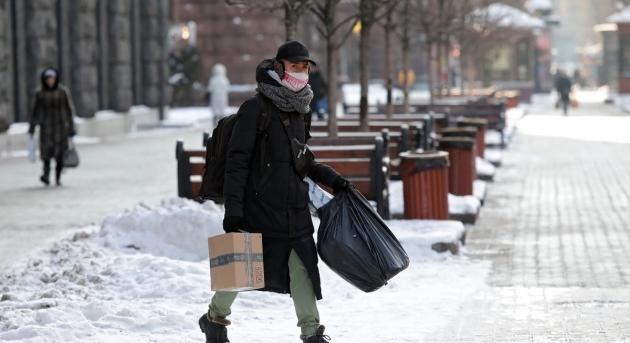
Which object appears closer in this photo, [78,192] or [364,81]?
[78,192]

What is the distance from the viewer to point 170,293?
1019cm

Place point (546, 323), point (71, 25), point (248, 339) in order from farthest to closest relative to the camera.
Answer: point (71, 25) → point (546, 323) → point (248, 339)

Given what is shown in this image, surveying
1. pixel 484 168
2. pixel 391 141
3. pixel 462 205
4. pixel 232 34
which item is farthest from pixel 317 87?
pixel 232 34

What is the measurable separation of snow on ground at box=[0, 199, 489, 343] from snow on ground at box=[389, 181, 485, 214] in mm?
1045

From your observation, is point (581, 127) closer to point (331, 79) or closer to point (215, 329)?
point (331, 79)

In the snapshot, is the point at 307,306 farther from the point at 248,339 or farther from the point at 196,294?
the point at 196,294

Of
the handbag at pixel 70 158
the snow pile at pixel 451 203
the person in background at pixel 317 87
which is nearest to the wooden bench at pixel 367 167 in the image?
the snow pile at pixel 451 203

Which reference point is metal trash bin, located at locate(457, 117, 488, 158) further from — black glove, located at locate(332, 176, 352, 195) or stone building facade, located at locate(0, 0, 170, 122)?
black glove, located at locate(332, 176, 352, 195)

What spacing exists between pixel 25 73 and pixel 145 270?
18.3m

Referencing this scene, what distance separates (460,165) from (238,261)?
10288 millimetres

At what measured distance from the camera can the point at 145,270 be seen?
10.9m

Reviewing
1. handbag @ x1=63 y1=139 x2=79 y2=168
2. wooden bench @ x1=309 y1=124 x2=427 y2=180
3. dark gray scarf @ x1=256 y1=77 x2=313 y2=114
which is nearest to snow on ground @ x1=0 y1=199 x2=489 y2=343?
dark gray scarf @ x1=256 y1=77 x2=313 y2=114

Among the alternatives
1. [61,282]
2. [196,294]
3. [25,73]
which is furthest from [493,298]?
[25,73]

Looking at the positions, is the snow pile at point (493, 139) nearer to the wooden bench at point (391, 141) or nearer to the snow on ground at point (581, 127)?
the snow on ground at point (581, 127)
